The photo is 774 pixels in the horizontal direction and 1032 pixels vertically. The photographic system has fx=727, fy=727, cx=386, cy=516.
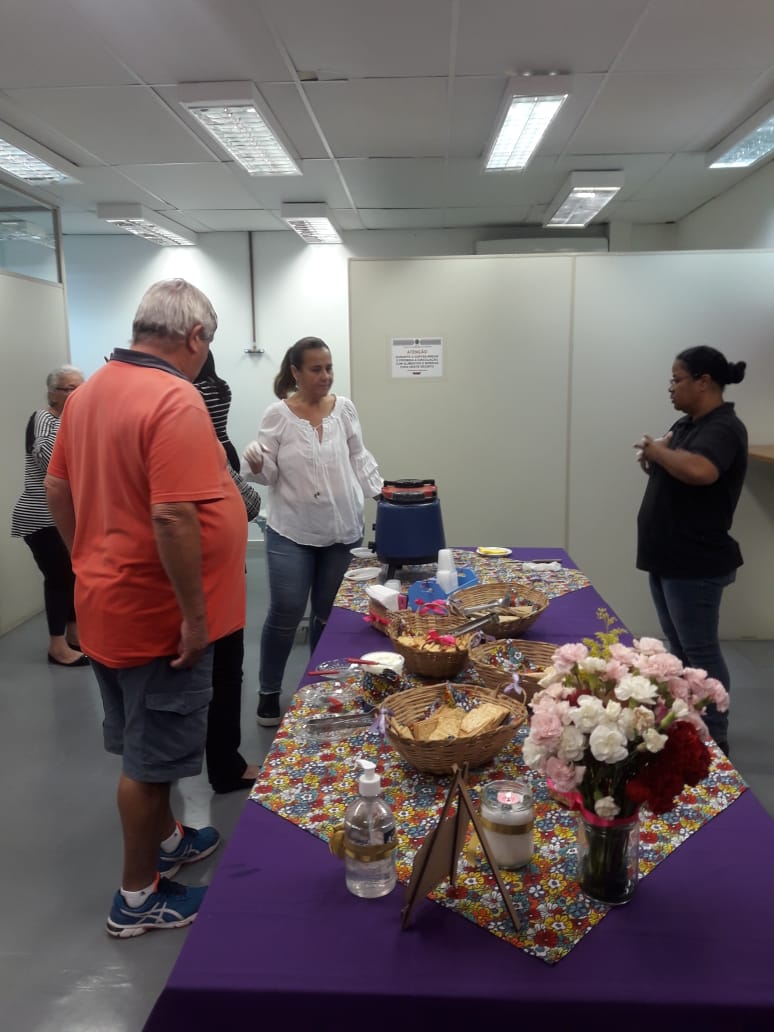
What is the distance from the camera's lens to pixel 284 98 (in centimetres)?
346

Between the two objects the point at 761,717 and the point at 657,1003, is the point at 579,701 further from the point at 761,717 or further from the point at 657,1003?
the point at 761,717

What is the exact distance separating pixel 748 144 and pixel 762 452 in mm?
1908

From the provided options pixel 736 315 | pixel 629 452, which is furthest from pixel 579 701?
pixel 736 315

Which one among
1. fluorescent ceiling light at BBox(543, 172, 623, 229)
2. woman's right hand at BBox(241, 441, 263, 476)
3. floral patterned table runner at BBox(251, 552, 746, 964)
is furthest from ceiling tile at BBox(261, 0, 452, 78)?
floral patterned table runner at BBox(251, 552, 746, 964)

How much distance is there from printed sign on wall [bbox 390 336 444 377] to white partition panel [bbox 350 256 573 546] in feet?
0.08

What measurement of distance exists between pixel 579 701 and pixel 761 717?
101 inches

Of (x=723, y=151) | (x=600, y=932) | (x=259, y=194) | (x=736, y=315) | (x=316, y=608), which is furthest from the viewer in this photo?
(x=259, y=194)

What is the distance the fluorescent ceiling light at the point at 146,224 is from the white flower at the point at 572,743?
547 cm

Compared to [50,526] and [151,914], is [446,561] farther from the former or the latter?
[50,526]

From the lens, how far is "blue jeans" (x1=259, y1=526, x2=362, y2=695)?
2816 millimetres

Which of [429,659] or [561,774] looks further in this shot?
[429,659]

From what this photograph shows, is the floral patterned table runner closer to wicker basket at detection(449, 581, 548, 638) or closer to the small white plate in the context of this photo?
wicker basket at detection(449, 581, 548, 638)

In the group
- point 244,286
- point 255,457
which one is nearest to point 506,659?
point 255,457

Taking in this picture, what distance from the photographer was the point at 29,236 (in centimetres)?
496
